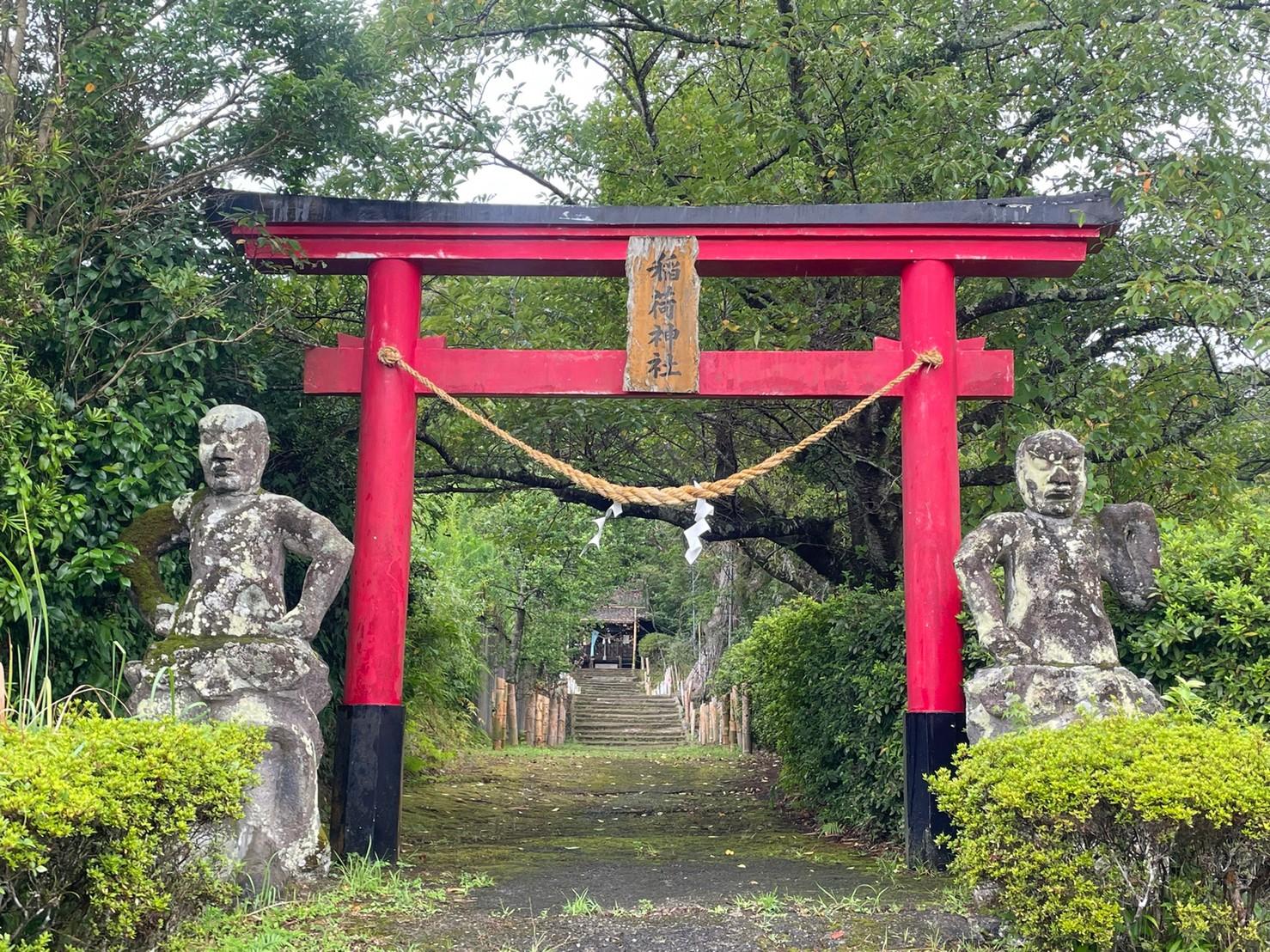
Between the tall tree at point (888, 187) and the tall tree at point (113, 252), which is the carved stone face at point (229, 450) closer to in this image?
the tall tree at point (113, 252)

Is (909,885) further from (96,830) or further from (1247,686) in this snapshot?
(96,830)

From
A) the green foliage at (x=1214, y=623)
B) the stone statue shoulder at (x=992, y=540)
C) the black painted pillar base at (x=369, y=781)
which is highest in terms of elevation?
the stone statue shoulder at (x=992, y=540)

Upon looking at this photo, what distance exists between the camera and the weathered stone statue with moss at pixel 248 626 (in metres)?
5.20

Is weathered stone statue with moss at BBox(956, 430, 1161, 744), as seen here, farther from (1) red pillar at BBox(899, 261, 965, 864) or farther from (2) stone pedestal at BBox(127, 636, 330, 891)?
(2) stone pedestal at BBox(127, 636, 330, 891)

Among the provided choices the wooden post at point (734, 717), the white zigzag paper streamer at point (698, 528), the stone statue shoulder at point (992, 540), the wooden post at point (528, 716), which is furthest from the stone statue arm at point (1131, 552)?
the wooden post at point (528, 716)

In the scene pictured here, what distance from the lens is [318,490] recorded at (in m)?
7.82

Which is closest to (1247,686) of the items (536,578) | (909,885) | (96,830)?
(909,885)

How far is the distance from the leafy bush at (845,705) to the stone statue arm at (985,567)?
6.38 ft

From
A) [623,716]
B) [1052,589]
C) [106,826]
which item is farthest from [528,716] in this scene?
[106,826]

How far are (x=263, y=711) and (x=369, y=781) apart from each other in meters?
1.07

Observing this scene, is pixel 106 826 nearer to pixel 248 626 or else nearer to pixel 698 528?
pixel 248 626

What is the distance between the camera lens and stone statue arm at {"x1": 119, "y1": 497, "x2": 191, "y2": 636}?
5.67 m

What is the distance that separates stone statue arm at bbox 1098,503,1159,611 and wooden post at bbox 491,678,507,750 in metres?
15.7

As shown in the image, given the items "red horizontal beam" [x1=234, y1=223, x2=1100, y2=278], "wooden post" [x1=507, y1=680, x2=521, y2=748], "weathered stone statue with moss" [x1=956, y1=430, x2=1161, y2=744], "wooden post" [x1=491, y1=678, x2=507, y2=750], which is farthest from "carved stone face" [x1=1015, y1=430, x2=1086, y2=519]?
"wooden post" [x1=507, y1=680, x2=521, y2=748]
